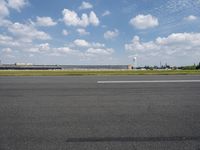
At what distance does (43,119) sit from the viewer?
410cm

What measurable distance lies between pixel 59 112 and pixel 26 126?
40.4 inches

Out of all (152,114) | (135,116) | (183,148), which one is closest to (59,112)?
(135,116)

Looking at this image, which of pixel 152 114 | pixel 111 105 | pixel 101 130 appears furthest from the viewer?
pixel 111 105

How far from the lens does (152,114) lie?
4.42 metres

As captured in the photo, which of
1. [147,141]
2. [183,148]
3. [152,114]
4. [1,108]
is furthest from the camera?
[1,108]

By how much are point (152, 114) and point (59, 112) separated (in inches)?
85.4

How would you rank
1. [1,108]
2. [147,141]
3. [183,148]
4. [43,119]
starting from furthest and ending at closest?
1. [1,108]
2. [43,119]
3. [147,141]
4. [183,148]

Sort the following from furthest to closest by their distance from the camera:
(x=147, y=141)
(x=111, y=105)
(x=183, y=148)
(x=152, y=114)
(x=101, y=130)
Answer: (x=111, y=105), (x=152, y=114), (x=101, y=130), (x=147, y=141), (x=183, y=148)

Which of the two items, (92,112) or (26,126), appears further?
(92,112)

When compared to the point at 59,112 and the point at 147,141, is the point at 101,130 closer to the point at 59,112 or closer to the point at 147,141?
the point at 147,141

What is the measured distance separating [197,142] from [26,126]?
299cm

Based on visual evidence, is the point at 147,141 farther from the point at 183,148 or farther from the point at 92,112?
the point at 92,112

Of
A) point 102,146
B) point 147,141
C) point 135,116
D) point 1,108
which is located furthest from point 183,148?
point 1,108

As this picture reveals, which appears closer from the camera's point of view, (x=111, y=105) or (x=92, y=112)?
(x=92, y=112)
